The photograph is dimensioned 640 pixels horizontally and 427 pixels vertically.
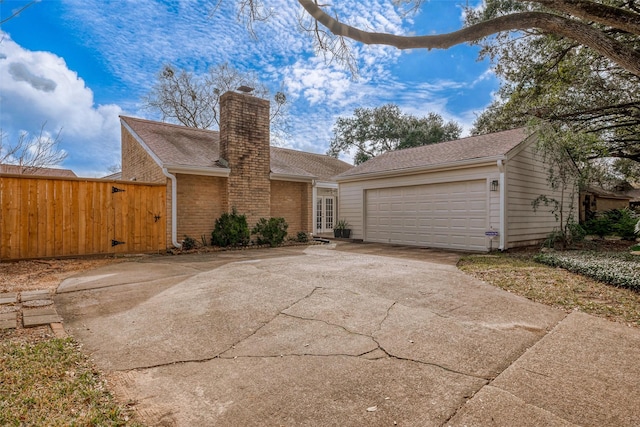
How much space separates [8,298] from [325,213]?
12.8m

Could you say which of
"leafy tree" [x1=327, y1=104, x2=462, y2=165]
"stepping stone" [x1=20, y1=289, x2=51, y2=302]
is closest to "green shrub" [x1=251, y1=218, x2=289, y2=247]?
"stepping stone" [x1=20, y1=289, x2=51, y2=302]

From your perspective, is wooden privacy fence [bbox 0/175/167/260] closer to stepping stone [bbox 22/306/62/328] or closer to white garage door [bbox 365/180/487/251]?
stepping stone [bbox 22/306/62/328]

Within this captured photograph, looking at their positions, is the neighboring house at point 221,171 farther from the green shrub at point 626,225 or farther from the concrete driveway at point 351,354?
the green shrub at point 626,225

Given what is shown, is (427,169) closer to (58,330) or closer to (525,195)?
(525,195)

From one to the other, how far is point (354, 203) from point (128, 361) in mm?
11793

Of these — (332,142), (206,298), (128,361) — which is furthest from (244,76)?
(128,361)

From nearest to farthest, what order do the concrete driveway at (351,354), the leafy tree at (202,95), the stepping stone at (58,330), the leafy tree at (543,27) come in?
the concrete driveway at (351,354) → the stepping stone at (58,330) → the leafy tree at (543,27) → the leafy tree at (202,95)

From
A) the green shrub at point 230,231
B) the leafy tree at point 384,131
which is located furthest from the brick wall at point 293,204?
the leafy tree at point 384,131

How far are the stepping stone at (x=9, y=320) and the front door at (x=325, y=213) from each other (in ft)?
41.8

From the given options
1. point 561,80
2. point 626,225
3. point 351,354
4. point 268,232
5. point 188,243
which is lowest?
point 351,354

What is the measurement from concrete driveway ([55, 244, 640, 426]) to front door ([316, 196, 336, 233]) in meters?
10.9

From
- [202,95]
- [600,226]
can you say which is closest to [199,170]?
[202,95]

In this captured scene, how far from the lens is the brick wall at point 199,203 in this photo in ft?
33.2

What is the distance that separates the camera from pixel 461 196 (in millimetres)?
10750
